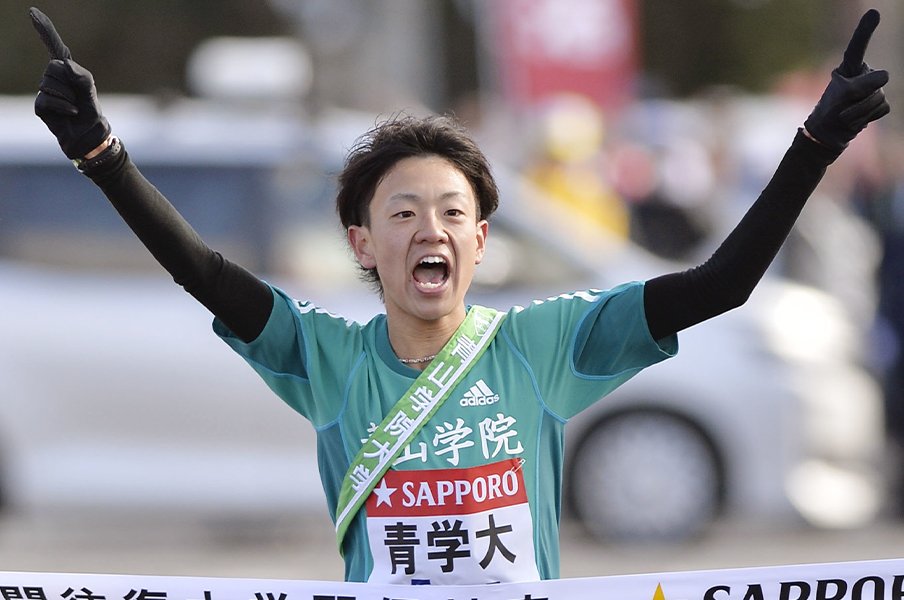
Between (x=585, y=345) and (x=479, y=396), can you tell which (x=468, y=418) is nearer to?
(x=479, y=396)

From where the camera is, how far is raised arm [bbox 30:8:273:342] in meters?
2.97

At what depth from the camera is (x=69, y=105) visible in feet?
9.74

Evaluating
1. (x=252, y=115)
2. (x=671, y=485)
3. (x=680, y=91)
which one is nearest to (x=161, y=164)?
(x=252, y=115)

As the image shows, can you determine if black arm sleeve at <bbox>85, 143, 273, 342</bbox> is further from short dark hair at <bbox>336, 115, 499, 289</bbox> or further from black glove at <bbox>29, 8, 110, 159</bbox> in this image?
short dark hair at <bbox>336, 115, 499, 289</bbox>

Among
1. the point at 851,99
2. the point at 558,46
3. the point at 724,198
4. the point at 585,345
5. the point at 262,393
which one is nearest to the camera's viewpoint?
the point at 851,99

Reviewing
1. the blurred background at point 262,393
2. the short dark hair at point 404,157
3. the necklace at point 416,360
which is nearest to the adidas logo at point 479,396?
the necklace at point 416,360

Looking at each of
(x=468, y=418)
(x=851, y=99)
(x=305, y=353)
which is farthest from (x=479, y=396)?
(x=851, y=99)

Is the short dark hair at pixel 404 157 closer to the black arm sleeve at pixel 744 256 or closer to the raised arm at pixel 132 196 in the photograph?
the raised arm at pixel 132 196

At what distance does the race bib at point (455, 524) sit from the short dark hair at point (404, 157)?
529 mm

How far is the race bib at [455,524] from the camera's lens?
301cm

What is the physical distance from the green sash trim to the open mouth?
120mm

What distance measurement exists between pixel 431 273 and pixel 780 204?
67cm

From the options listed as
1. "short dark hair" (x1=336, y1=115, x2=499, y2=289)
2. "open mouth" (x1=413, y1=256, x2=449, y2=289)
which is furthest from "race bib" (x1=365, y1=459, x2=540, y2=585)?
"short dark hair" (x1=336, y1=115, x2=499, y2=289)

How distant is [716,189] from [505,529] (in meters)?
10.7
